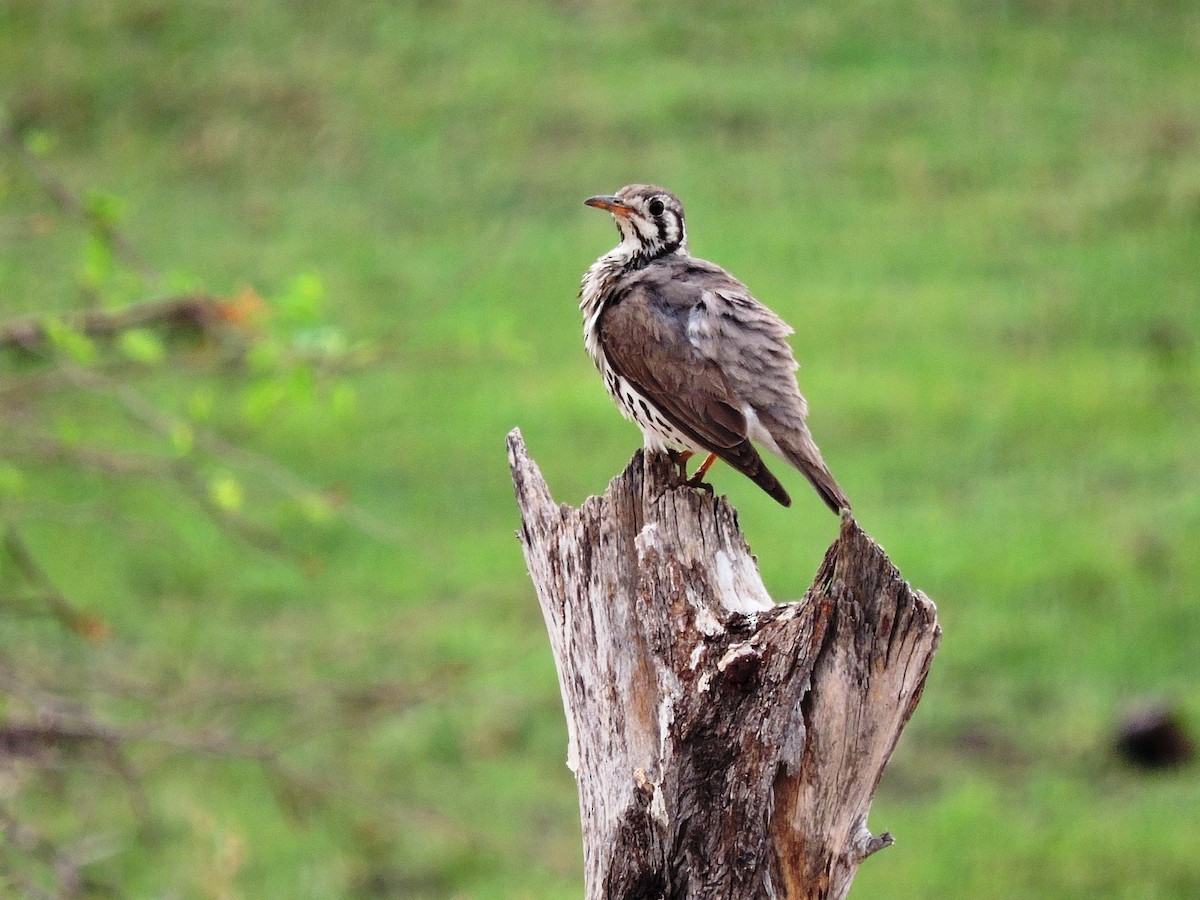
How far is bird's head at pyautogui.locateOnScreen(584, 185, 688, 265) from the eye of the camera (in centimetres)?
754

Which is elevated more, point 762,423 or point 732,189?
point 732,189

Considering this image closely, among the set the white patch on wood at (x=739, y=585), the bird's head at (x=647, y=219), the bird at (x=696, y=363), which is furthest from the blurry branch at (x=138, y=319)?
the white patch on wood at (x=739, y=585)

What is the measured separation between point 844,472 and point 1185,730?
3.86 meters

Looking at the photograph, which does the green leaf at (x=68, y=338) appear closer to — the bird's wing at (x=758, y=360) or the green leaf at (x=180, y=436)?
the green leaf at (x=180, y=436)

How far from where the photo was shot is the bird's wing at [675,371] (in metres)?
6.51

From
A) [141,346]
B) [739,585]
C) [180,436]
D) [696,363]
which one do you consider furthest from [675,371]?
[141,346]

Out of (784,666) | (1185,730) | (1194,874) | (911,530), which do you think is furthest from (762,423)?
(911,530)

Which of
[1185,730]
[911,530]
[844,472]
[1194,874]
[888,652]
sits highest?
[844,472]

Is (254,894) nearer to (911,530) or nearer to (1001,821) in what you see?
(1001,821)

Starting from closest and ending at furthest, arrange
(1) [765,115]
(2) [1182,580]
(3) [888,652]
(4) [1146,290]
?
(3) [888,652] → (2) [1182,580] → (4) [1146,290] → (1) [765,115]

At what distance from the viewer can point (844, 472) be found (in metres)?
14.5

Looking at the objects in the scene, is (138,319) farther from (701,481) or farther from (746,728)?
(746,728)

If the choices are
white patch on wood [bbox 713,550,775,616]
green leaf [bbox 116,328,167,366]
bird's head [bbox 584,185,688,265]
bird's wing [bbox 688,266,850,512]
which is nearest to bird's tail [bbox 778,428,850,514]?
bird's wing [bbox 688,266,850,512]

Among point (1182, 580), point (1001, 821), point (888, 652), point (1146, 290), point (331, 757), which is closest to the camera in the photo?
point (888, 652)
